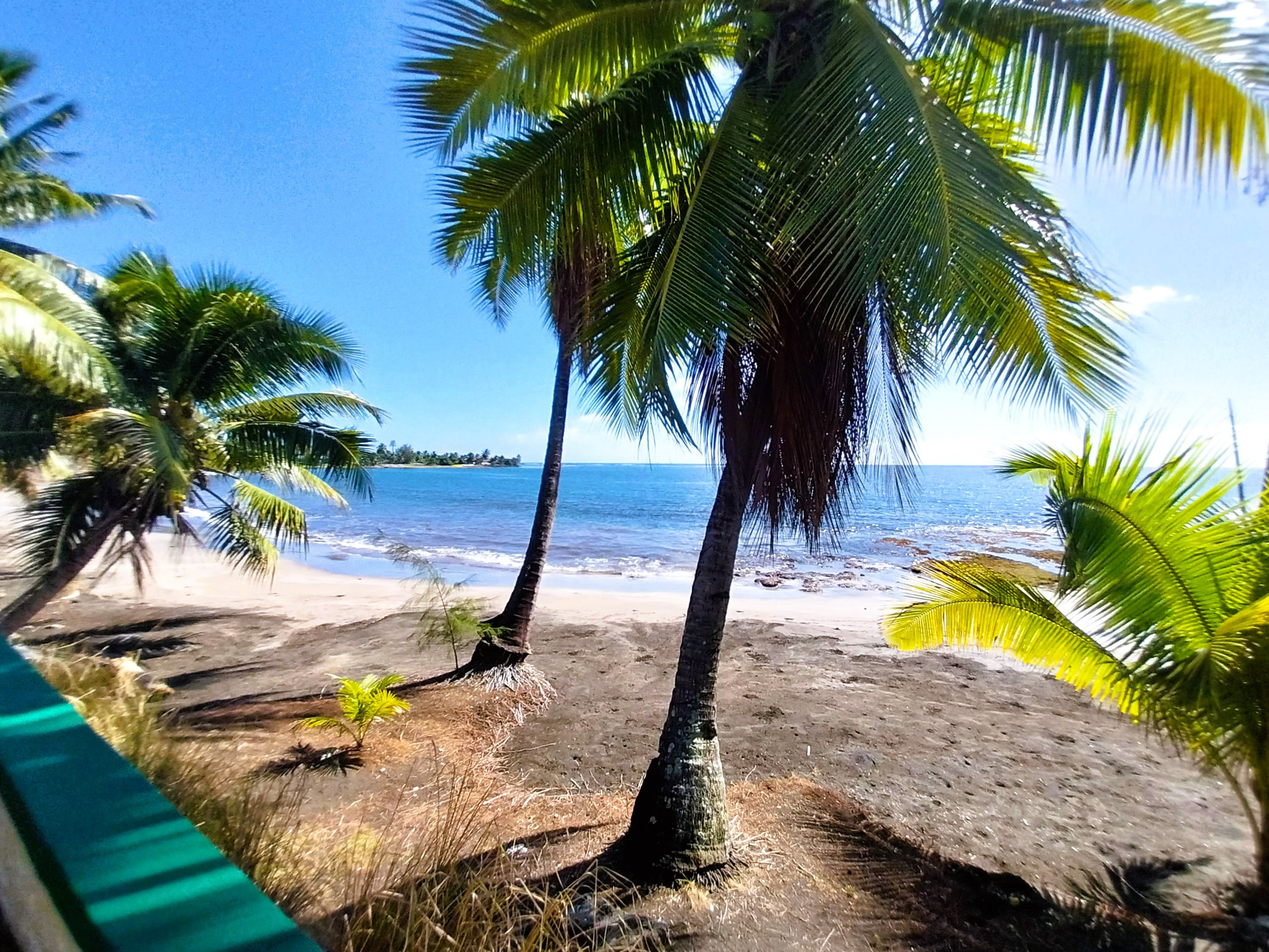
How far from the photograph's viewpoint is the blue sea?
68.3 feet

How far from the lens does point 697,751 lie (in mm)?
4629

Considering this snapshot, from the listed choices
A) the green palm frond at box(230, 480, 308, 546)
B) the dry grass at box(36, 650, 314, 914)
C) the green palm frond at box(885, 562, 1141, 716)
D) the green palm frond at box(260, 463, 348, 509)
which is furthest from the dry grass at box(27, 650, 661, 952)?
the green palm frond at box(230, 480, 308, 546)

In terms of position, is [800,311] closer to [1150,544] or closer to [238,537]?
[1150,544]

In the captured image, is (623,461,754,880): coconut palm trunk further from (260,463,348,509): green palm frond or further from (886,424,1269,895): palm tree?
(260,463,348,509): green palm frond

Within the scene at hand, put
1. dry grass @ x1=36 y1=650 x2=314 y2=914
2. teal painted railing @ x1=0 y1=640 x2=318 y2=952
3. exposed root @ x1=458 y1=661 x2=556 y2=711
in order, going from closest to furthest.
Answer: teal painted railing @ x1=0 y1=640 x2=318 y2=952 → dry grass @ x1=36 y1=650 x2=314 y2=914 → exposed root @ x1=458 y1=661 x2=556 y2=711

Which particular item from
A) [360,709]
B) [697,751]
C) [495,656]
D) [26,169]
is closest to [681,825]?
[697,751]

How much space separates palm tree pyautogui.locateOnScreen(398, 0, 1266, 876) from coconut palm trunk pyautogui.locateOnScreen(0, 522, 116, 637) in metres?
6.73

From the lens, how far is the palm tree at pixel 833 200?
2.93m

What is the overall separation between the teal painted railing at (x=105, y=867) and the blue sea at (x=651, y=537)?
3.60 meters

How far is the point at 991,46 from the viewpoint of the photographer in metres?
3.53

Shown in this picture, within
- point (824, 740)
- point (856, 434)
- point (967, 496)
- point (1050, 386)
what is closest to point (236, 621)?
point (824, 740)

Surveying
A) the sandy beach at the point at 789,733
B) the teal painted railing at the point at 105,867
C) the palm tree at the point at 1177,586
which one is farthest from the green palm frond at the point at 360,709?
the palm tree at the point at 1177,586

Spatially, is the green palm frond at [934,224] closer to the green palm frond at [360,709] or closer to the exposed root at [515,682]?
the green palm frond at [360,709]

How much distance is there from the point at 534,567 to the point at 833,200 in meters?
6.99
